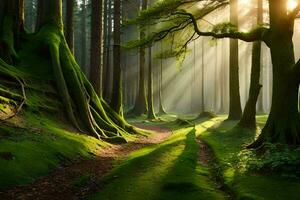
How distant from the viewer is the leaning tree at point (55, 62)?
59.1 feet

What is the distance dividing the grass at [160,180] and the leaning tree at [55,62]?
5102 millimetres

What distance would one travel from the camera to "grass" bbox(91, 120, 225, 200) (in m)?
9.39

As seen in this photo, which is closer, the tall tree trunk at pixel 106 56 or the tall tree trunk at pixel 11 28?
the tall tree trunk at pixel 11 28

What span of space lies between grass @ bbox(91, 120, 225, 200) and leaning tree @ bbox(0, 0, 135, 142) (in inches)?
201

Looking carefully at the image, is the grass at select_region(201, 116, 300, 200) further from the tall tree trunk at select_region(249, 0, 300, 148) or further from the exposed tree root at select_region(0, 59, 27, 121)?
the exposed tree root at select_region(0, 59, 27, 121)

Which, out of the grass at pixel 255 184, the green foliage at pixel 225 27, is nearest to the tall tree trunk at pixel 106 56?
the green foliage at pixel 225 27

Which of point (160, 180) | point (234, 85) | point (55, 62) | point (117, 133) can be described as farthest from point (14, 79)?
point (234, 85)

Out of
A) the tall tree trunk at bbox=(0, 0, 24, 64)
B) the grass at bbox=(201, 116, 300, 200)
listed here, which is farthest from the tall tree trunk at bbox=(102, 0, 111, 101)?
the grass at bbox=(201, 116, 300, 200)

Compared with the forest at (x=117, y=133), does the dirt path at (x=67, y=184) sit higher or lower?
lower

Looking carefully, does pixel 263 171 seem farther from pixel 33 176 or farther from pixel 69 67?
pixel 69 67

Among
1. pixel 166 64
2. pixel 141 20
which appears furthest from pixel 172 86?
pixel 141 20

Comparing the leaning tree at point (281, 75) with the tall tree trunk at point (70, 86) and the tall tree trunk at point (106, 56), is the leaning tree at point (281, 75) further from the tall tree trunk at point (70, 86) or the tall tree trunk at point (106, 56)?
the tall tree trunk at point (106, 56)

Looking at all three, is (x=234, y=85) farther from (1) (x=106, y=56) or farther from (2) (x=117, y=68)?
(1) (x=106, y=56)

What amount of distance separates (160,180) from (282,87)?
6.55 m
